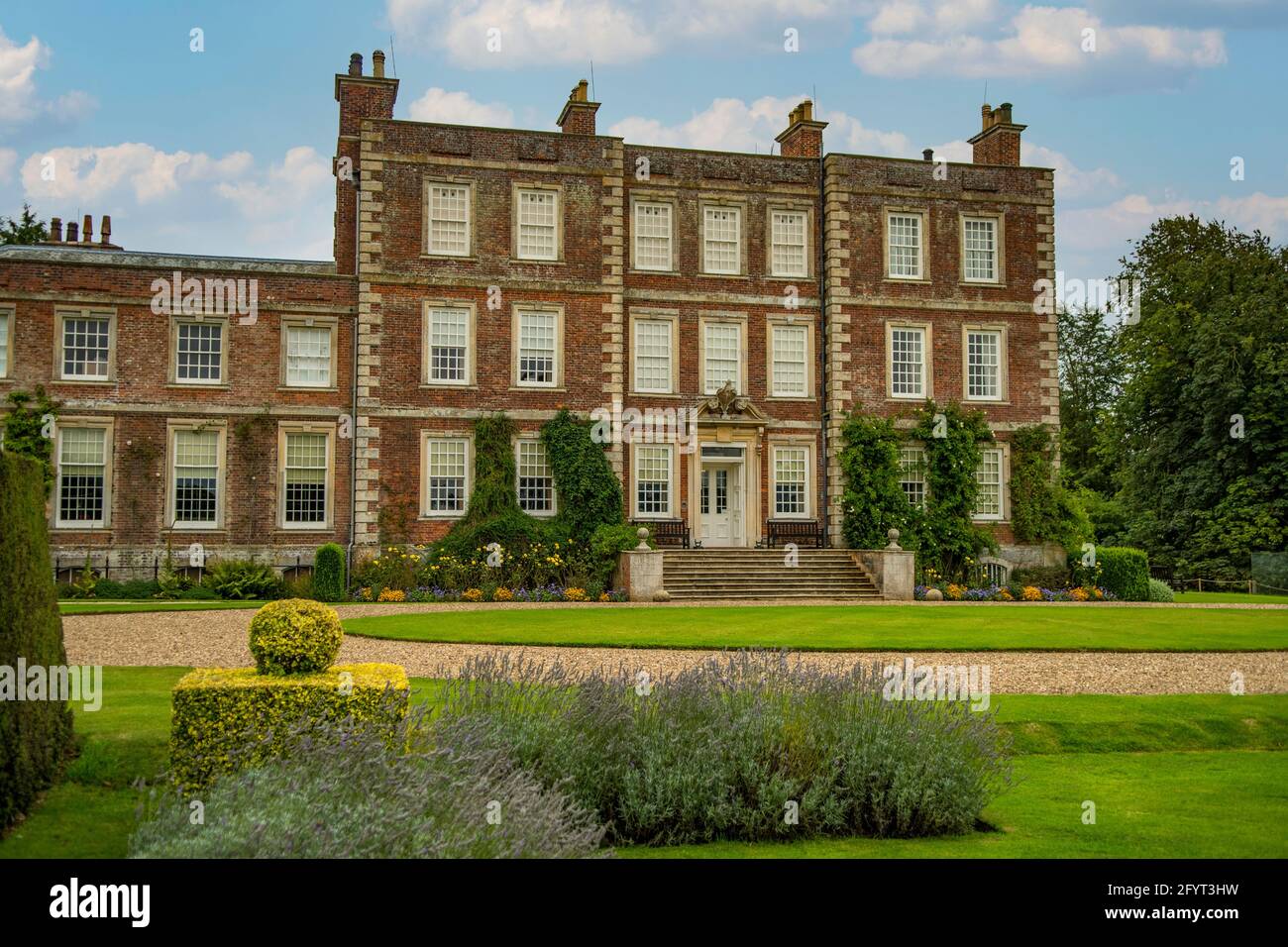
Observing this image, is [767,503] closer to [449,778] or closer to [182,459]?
[182,459]

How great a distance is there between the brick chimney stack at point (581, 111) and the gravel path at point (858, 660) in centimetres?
1756

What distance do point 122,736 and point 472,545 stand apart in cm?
1721

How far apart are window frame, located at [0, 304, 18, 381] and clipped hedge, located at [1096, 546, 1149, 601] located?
87.6ft

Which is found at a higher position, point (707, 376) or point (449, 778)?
point (707, 376)

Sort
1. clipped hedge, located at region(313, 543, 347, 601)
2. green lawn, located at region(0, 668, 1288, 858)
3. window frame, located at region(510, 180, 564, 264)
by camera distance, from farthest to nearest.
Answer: window frame, located at region(510, 180, 564, 264) < clipped hedge, located at region(313, 543, 347, 601) < green lawn, located at region(0, 668, 1288, 858)

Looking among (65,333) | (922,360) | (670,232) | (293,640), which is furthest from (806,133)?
(293,640)

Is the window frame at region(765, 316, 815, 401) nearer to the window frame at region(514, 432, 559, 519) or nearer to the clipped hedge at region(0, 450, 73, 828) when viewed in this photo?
the window frame at region(514, 432, 559, 519)

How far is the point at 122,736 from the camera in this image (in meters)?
8.70

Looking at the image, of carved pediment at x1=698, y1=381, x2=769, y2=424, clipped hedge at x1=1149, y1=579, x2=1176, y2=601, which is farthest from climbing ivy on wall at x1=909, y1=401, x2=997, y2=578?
carved pediment at x1=698, y1=381, x2=769, y2=424

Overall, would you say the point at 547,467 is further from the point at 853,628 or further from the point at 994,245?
the point at 994,245

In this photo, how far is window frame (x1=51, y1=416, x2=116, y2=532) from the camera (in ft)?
84.6

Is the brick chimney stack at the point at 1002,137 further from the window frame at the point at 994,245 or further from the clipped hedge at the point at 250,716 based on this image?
the clipped hedge at the point at 250,716

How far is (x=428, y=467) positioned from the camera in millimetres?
27297
